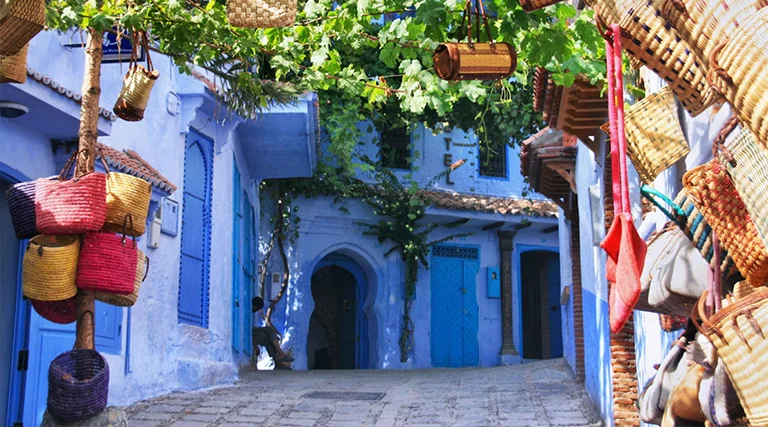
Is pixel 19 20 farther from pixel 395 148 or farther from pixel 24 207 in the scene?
pixel 395 148

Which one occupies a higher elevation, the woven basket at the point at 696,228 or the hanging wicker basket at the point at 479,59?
the hanging wicker basket at the point at 479,59

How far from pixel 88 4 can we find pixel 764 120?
15.1ft

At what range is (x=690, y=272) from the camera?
378cm

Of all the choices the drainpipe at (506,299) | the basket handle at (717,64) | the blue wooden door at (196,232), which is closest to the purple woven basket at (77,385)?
the basket handle at (717,64)

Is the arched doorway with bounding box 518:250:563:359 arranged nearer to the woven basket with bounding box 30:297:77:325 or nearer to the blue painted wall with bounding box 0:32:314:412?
the blue painted wall with bounding box 0:32:314:412

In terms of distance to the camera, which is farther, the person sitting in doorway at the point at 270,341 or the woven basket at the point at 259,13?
the person sitting in doorway at the point at 270,341

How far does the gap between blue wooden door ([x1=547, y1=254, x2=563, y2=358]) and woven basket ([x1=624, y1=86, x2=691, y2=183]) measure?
674 inches

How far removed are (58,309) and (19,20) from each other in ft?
6.64

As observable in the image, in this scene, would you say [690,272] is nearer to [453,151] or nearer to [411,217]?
[411,217]

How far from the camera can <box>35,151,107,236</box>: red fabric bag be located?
4.93 m

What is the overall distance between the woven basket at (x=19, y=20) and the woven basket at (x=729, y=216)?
2726 millimetres

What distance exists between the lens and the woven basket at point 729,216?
9.38ft

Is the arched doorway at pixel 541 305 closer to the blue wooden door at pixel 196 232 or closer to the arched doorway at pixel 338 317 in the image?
the arched doorway at pixel 338 317

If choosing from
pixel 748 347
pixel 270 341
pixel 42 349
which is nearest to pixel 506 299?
pixel 270 341
